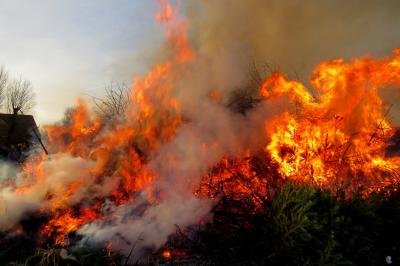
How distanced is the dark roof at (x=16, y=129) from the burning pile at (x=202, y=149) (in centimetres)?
2530

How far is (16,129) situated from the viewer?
35469mm

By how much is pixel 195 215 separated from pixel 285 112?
4.53 meters

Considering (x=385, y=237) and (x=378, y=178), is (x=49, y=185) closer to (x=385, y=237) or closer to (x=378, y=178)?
(x=385, y=237)

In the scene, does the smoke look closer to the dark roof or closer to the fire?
the fire

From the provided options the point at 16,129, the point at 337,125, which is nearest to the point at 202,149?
the point at 337,125

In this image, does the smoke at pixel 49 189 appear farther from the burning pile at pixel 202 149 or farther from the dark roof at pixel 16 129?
the dark roof at pixel 16 129

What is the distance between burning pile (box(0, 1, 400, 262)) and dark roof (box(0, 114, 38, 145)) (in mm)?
25299

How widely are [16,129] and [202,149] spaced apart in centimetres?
3224

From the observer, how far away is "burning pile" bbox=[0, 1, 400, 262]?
8969 mm

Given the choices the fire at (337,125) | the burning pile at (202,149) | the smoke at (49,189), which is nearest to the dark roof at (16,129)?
the smoke at (49,189)

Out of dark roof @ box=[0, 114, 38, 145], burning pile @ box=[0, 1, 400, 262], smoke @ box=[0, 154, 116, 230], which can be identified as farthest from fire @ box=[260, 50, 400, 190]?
dark roof @ box=[0, 114, 38, 145]

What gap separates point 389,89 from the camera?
Answer: 12.9 m

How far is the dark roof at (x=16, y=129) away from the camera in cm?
3300

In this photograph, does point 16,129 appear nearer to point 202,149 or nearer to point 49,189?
point 49,189
